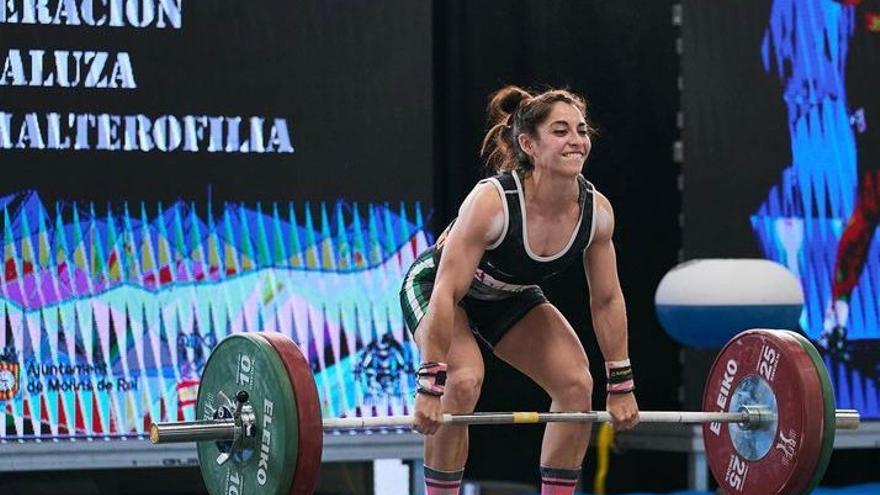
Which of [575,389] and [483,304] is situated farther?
[483,304]

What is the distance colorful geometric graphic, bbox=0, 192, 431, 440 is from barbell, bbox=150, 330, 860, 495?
1116 mm

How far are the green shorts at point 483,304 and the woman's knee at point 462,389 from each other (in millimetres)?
214

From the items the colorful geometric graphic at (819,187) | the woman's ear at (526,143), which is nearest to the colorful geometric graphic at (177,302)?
the colorful geometric graphic at (819,187)

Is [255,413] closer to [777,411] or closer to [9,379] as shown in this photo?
[777,411]

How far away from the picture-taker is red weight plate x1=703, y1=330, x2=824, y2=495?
4.57 metres

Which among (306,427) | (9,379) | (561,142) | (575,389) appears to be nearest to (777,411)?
(575,389)

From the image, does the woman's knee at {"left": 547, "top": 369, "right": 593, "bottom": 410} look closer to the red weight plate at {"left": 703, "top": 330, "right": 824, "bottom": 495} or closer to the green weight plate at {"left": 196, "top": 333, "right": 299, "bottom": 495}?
the red weight plate at {"left": 703, "top": 330, "right": 824, "bottom": 495}

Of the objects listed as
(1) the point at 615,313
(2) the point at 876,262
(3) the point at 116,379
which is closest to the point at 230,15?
(3) the point at 116,379

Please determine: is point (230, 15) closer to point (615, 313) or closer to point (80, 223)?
point (80, 223)

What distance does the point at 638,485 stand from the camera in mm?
6562

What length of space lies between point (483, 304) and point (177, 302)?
1.52 metres

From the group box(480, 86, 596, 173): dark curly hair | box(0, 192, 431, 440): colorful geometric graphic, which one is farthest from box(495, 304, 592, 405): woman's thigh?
box(0, 192, 431, 440): colorful geometric graphic

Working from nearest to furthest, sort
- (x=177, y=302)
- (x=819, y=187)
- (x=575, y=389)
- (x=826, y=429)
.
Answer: (x=575, y=389)
(x=826, y=429)
(x=177, y=302)
(x=819, y=187)

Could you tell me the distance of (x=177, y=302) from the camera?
5.75 meters
